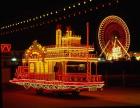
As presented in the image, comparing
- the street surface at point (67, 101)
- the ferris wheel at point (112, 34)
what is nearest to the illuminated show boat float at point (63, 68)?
the street surface at point (67, 101)

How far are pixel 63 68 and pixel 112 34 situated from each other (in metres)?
14.4

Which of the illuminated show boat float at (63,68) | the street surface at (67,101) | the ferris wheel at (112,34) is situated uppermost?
the ferris wheel at (112,34)

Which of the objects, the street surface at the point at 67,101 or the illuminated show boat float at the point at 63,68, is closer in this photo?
the street surface at the point at 67,101

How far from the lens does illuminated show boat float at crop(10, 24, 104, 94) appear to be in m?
23.4

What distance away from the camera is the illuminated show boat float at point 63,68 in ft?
76.8

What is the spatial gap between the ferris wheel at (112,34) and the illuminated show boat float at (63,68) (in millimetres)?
11313

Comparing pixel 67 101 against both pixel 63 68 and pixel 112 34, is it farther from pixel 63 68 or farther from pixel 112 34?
pixel 112 34

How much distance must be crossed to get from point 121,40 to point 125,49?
925mm

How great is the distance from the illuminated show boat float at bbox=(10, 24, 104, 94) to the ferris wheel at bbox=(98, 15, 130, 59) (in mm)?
11313

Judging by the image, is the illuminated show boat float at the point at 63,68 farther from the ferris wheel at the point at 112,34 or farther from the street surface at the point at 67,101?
the ferris wheel at the point at 112,34

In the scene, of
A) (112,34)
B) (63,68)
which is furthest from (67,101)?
(112,34)

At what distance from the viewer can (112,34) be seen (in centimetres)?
3872

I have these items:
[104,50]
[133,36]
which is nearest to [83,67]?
[104,50]

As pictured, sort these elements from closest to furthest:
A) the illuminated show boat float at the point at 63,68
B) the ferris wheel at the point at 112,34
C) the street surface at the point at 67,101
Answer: the street surface at the point at 67,101 → the illuminated show boat float at the point at 63,68 → the ferris wheel at the point at 112,34
